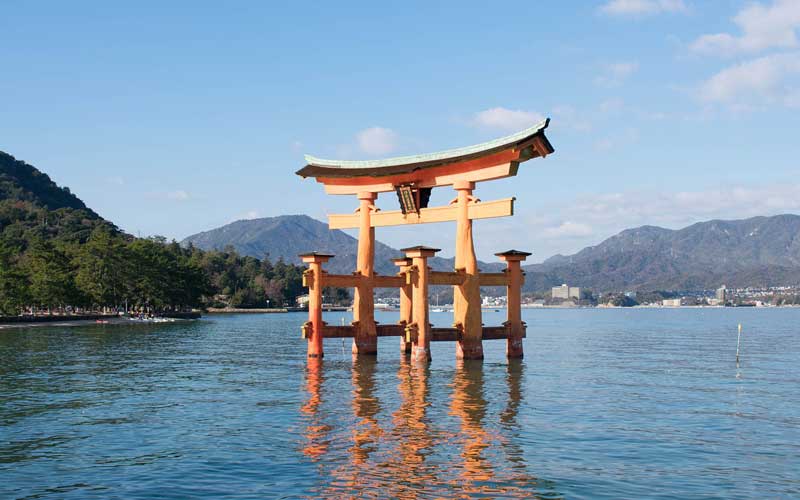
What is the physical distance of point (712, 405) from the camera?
24.9 metres

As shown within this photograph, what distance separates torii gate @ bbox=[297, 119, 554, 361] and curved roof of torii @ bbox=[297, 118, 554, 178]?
0.16 feet

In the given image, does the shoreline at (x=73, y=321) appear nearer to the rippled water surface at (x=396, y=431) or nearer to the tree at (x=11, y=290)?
the tree at (x=11, y=290)

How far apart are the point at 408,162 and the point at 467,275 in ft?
20.3

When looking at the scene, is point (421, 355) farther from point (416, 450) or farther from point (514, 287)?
point (416, 450)

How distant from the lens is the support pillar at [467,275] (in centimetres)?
3522

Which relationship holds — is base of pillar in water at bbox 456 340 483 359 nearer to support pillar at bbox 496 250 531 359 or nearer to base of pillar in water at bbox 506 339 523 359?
support pillar at bbox 496 250 531 359

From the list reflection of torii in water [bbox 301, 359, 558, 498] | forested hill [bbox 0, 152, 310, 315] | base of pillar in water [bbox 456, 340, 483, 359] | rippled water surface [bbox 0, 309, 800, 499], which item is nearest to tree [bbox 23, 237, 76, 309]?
forested hill [bbox 0, 152, 310, 315]

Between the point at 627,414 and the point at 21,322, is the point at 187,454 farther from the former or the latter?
the point at 21,322

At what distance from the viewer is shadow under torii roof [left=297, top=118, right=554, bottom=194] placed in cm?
3250

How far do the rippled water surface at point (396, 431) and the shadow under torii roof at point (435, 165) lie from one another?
896cm

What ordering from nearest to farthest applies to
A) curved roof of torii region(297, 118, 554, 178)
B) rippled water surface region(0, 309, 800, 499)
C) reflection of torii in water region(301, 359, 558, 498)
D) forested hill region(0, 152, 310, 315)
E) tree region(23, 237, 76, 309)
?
reflection of torii in water region(301, 359, 558, 498) < rippled water surface region(0, 309, 800, 499) < curved roof of torii region(297, 118, 554, 178) < tree region(23, 237, 76, 309) < forested hill region(0, 152, 310, 315)

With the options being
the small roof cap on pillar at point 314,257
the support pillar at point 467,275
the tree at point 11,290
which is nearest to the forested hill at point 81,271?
the tree at point 11,290

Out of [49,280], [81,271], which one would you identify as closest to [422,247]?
[49,280]

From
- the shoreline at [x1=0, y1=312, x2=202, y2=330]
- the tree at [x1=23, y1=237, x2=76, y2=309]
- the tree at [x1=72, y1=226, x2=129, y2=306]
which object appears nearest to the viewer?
the shoreline at [x1=0, y1=312, x2=202, y2=330]
